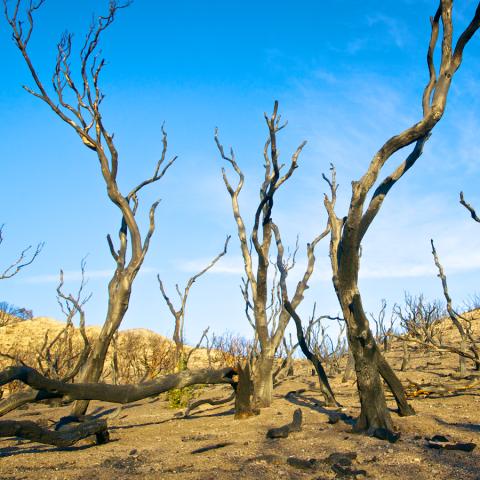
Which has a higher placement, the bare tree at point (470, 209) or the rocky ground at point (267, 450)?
the bare tree at point (470, 209)

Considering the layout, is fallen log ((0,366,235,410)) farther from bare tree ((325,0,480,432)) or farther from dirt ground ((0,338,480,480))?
bare tree ((325,0,480,432))

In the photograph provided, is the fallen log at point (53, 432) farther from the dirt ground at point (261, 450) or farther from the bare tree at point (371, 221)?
the bare tree at point (371, 221)

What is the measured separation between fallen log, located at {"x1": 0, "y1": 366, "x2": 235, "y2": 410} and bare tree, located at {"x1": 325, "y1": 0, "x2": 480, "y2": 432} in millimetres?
2238

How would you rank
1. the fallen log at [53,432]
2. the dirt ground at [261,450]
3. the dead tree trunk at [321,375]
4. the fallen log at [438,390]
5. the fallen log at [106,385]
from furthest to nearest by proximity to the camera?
1. the fallen log at [438,390]
2. the dead tree trunk at [321,375]
3. the fallen log at [106,385]
4. the fallen log at [53,432]
5. the dirt ground at [261,450]

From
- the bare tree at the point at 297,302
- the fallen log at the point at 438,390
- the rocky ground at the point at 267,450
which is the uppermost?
the bare tree at the point at 297,302

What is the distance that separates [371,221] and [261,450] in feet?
9.16

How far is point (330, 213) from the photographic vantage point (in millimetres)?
8094

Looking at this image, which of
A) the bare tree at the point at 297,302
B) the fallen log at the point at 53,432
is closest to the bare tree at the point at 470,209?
the bare tree at the point at 297,302

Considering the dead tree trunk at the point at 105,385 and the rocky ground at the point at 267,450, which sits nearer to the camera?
the rocky ground at the point at 267,450

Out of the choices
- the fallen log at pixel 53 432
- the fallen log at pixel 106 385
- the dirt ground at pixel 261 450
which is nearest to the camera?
the dirt ground at pixel 261 450

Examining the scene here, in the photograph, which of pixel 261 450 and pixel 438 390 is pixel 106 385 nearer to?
Result: pixel 261 450

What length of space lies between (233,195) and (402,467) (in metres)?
6.45

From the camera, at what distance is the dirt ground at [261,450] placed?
169 inches

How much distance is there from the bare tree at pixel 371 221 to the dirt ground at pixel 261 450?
0.48m
